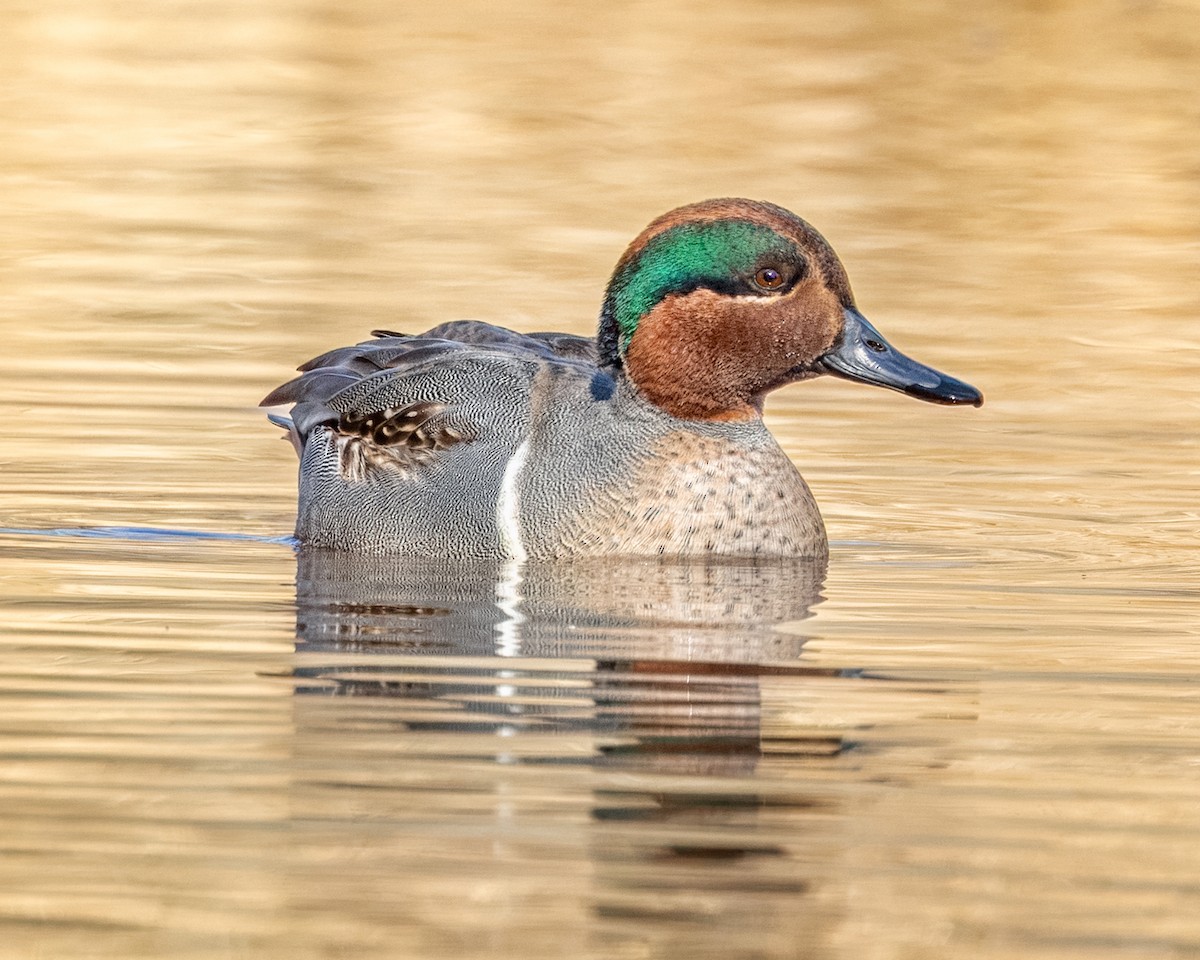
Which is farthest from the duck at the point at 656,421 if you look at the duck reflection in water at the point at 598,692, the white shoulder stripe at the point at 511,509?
the duck reflection in water at the point at 598,692

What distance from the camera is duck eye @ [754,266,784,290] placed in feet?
27.3

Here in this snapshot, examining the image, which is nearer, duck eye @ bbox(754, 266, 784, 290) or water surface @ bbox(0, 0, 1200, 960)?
water surface @ bbox(0, 0, 1200, 960)

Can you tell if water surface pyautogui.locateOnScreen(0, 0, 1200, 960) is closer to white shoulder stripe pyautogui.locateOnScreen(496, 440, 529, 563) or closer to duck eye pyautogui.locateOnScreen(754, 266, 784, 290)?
white shoulder stripe pyautogui.locateOnScreen(496, 440, 529, 563)

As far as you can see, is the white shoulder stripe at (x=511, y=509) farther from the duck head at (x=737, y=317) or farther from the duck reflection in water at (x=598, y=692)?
the duck head at (x=737, y=317)

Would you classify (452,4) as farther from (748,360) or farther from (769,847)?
(769,847)

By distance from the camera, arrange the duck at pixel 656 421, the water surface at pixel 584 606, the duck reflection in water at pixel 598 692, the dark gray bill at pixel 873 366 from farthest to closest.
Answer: the dark gray bill at pixel 873 366 → the duck at pixel 656 421 → the duck reflection in water at pixel 598 692 → the water surface at pixel 584 606

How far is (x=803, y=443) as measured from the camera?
10781 millimetres

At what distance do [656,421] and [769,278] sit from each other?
61cm

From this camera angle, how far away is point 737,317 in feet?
27.5

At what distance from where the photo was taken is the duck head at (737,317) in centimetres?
833

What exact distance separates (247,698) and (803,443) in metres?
4.97

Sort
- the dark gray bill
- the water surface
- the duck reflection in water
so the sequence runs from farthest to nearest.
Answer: the dark gray bill, the duck reflection in water, the water surface

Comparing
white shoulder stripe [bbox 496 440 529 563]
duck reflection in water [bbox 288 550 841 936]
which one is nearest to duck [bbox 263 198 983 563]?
white shoulder stripe [bbox 496 440 529 563]

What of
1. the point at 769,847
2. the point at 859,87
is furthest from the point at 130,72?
the point at 769,847
